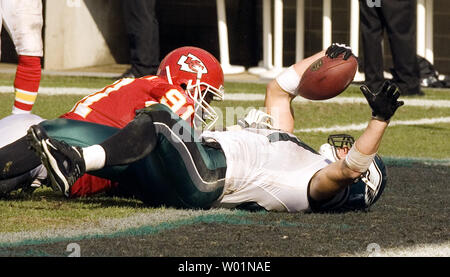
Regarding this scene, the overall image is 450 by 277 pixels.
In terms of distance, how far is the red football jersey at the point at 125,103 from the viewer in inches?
197

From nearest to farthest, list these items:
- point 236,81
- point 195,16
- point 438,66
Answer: point 236,81
point 438,66
point 195,16

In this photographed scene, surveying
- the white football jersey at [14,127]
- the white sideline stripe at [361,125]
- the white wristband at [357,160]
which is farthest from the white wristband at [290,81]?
the white sideline stripe at [361,125]

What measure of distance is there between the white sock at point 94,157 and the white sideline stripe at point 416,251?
1.16 meters

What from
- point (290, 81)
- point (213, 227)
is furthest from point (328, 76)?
point (213, 227)

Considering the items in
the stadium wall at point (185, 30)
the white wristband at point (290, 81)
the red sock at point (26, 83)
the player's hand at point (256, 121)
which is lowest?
the stadium wall at point (185, 30)

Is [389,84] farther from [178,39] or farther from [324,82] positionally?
[178,39]

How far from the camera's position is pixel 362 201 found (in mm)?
4879

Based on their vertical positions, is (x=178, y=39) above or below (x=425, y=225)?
below

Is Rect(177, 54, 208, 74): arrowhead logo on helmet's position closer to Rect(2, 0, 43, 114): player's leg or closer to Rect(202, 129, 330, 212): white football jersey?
Rect(202, 129, 330, 212): white football jersey

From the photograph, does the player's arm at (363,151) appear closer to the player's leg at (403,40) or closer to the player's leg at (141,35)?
the player's leg at (403,40)

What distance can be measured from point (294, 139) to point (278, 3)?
7773 millimetres

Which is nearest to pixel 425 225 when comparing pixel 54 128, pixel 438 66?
pixel 54 128
